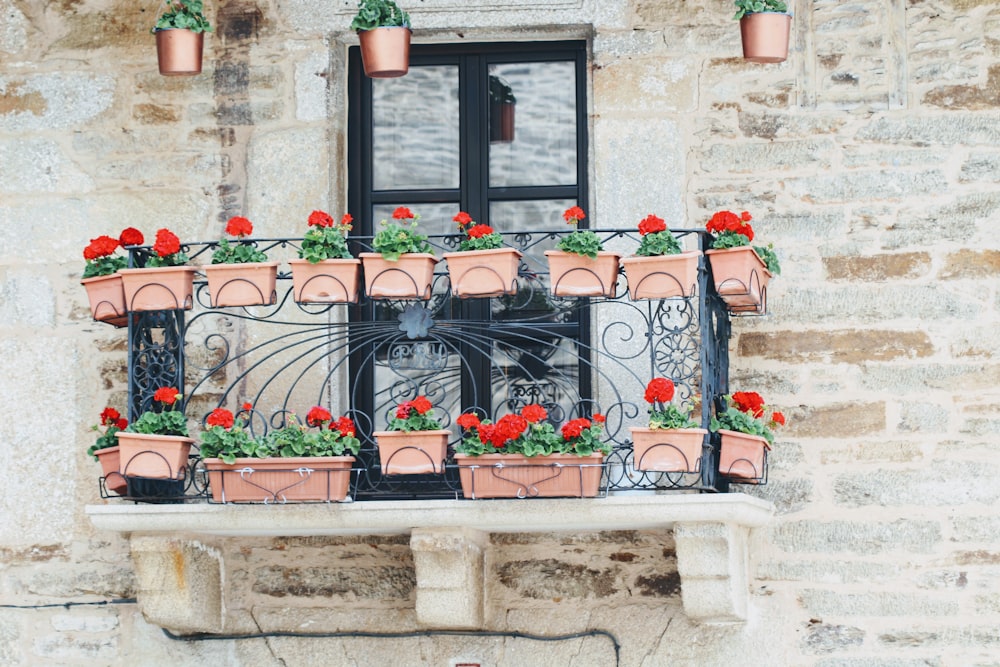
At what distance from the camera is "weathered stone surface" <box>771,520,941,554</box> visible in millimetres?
5977

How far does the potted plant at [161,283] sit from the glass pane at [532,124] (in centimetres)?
127

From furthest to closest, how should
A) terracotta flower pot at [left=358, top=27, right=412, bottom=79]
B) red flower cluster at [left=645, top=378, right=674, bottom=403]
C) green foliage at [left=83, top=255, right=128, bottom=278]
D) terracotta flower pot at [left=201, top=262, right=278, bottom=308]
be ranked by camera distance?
green foliage at [left=83, top=255, right=128, bottom=278] → terracotta flower pot at [left=358, top=27, right=412, bottom=79] → terracotta flower pot at [left=201, top=262, right=278, bottom=308] → red flower cluster at [left=645, top=378, right=674, bottom=403]

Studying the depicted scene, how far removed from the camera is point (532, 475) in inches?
219

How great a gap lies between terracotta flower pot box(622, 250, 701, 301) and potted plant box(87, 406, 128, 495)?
5.78ft

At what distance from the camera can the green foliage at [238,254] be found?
19.3ft

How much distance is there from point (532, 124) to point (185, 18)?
4.35 ft

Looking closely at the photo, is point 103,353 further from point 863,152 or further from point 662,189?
point 863,152

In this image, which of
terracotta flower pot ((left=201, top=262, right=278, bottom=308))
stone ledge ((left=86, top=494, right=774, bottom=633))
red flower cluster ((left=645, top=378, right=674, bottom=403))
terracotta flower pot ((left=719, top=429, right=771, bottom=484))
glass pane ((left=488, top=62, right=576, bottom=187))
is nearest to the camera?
red flower cluster ((left=645, top=378, right=674, bottom=403))

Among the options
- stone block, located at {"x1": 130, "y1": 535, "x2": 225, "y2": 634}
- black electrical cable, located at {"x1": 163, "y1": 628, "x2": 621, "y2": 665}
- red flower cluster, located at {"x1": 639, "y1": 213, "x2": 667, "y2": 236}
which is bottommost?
black electrical cable, located at {"x1": 163, "y1": 628, "x2": 621, "y2": 665}

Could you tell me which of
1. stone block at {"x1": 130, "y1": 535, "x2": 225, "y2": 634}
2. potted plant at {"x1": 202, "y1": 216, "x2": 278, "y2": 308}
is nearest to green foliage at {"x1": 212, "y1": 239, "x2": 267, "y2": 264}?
potted plant at {"x1": 202, "y1": 216, "x2": 278, "y2": 308}

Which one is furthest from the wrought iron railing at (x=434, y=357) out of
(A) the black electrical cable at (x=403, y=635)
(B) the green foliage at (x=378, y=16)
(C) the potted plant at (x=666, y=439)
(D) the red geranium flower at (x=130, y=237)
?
(B) the green foliage at (x=378, y=16)

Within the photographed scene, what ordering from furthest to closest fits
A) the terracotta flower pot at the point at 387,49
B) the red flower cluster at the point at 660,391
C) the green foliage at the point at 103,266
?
the green foliage at the point at 103,266 < the terracotta flower pot at the point at 387,49 < the red flower cluster at the point at 660,391

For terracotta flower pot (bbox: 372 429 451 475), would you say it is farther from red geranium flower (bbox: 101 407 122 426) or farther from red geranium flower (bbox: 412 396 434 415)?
red geranium flower (bbox: 101 407 122 426)

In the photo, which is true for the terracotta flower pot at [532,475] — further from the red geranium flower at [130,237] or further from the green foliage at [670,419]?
the red geranium flower at [130,237]
